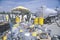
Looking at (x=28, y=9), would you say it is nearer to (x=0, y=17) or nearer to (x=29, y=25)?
(x=29, y=25)

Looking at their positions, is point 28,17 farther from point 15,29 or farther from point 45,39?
point 45,39

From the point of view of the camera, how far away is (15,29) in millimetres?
1995

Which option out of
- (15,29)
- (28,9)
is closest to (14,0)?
(28,9)

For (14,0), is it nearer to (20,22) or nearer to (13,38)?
(20,22)

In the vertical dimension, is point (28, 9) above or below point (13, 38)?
above

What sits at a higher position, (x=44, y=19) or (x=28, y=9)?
(x=28, y=9)

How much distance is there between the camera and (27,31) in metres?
2.00

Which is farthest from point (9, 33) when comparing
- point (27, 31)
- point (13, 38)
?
point (27, 31)

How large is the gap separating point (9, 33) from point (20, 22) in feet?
0.67

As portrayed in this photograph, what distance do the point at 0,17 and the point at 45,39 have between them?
2.15ft

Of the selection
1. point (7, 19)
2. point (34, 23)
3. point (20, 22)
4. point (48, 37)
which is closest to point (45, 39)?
point (48, 37)

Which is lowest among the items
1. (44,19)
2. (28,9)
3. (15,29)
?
(15,29)

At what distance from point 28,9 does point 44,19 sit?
249mm

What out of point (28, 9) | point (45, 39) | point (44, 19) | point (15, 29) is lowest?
point (45, 39)
